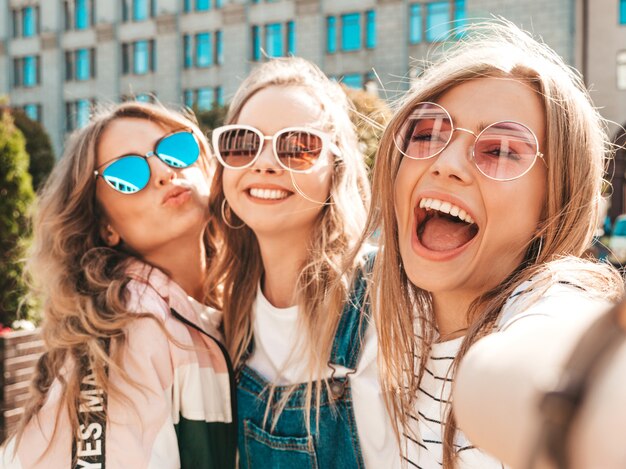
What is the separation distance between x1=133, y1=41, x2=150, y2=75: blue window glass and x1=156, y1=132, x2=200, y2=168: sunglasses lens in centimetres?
2868

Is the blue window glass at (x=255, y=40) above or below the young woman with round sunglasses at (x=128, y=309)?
above

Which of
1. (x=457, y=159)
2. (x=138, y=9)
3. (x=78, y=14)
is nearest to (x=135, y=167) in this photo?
(x=457, y=159)

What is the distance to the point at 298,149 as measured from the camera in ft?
7.19

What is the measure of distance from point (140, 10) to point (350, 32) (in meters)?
11.3

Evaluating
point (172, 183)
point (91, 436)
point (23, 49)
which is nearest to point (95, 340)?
point (91, 436)

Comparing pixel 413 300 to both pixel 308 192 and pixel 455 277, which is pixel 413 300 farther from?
pixel 308 192

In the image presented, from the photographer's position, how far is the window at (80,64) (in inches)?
1201

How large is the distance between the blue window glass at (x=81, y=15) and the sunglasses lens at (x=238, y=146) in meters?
32.1

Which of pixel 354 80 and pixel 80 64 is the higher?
pixel 80 64

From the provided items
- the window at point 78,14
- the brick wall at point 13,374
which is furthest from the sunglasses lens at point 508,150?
the window at point 78,14

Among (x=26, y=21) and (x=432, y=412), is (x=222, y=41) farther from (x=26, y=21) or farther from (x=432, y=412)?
(x=432, y=412)

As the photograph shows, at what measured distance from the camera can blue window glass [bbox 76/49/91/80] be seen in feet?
100

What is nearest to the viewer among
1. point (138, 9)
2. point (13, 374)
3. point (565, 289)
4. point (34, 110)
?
point (565, 289)

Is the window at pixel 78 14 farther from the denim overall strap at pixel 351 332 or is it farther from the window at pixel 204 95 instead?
the denim overall strap at pixel 351 332
